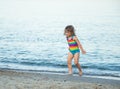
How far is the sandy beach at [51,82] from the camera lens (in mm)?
8281

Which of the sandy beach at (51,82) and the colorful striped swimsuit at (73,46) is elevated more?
the colorful striped swimsuit at (73,46)

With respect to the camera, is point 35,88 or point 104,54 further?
point 104,54

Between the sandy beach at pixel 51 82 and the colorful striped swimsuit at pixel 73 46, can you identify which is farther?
the colorful striped swimsuit at pixel 73 46

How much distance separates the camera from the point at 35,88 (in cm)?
816

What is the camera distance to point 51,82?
8.72m

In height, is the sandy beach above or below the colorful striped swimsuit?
→ below

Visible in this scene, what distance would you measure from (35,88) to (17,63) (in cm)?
512

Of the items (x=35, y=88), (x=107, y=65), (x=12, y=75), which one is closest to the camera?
(x=35, y=88)

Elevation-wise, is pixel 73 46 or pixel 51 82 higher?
pixel 73 46

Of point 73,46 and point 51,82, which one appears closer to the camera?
point 51,82

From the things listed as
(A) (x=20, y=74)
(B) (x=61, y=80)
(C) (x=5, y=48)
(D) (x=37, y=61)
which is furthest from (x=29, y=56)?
(B) (x=61, y=80)

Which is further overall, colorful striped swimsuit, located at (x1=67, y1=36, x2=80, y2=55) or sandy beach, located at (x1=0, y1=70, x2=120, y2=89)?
colorful striped swimsuit, located at (x1=67, y1=36, x2=80, y2=55)

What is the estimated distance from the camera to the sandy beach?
8281 millimetres

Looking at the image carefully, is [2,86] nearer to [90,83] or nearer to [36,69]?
[90,83]
